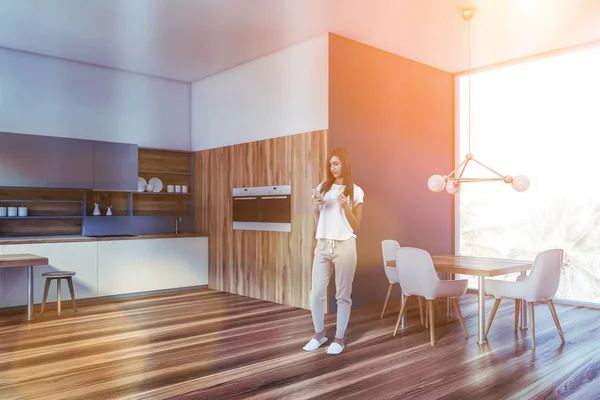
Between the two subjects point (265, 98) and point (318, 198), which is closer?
point (318, 198)

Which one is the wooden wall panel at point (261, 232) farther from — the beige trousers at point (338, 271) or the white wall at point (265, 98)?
the beige trousers at point (338, 271)

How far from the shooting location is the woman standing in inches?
147

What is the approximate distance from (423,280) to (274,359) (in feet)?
4.68

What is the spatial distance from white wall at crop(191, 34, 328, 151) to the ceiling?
0.56 feet

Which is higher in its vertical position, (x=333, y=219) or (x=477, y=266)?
(x=333, y=219)

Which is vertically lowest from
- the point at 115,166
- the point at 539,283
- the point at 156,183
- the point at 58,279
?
the point at 58,279

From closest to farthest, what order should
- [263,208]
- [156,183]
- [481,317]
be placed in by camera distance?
[481,317], [263,208], [156,183]

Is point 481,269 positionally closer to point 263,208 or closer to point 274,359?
point 274,359

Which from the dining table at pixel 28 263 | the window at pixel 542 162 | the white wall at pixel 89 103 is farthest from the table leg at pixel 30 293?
the window at pixel 542 162

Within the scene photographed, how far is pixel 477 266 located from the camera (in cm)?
418

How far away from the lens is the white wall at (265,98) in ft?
17.7

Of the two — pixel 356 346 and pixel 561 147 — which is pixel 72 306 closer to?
pixel 356 346

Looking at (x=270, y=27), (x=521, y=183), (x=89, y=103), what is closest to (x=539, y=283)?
(x=521, y=183)

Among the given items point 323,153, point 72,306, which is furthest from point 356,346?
point 72,306
